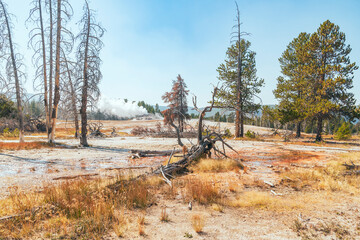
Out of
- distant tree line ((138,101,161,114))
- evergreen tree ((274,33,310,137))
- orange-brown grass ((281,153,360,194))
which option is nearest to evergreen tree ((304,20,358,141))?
evergreen tree ((274,33,310,137))

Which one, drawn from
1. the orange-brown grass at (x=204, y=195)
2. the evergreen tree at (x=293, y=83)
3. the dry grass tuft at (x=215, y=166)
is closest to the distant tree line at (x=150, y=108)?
the evergreen tree at (x=293, y=83)

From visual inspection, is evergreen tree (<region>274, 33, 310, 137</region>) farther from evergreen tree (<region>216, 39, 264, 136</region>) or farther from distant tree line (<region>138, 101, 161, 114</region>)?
distant tree line (<region>138, 101, 161, 114</region>)

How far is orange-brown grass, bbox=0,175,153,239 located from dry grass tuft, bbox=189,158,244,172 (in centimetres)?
413

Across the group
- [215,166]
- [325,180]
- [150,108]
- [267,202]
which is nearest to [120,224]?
[267,202]

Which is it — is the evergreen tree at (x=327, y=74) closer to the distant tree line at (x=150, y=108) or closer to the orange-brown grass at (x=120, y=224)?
the orange-brown grass at (x=120, y=224)

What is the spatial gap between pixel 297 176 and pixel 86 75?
→ 16838 millimetres

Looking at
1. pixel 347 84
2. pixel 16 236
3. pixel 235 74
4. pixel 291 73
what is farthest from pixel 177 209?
pixel 291 73

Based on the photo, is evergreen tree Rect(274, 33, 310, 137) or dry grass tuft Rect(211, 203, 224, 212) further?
evergreen tree Rect(274, 33, 310, 137)

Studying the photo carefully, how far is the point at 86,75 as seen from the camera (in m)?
17.0

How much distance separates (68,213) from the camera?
178 inches

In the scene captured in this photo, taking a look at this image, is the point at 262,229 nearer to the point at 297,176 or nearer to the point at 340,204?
the point at 340,204

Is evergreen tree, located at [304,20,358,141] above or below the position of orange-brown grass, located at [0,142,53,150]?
above

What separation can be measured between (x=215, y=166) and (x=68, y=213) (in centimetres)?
641

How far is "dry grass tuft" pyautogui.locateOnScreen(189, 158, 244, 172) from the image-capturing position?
9.13 metres
